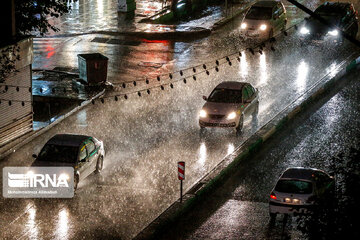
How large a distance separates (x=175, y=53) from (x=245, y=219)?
61.7ft

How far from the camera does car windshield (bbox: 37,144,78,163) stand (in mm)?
19672

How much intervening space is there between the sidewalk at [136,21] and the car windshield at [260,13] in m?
2.81

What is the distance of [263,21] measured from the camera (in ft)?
122

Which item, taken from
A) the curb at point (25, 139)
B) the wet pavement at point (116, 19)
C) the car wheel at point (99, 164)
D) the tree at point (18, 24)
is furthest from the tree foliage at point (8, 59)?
the wet pavement at point (116, 19)

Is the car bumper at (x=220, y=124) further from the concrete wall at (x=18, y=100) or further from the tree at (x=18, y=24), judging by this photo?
the tree at (x=18, y=24)

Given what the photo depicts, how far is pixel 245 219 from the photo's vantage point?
1812 cm

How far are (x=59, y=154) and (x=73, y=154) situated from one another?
0.41 m

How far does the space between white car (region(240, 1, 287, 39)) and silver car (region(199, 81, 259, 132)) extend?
1174 cm

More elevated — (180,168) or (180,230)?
(180,168)

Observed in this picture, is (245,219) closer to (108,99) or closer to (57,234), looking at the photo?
(57,234)

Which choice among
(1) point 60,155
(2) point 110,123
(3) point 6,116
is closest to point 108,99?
(2) point 110,123

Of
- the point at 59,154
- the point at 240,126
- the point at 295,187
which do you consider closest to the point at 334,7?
the point at 240,126

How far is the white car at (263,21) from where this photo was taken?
37188 millimetres

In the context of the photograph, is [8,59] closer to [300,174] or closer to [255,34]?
[300,174]
